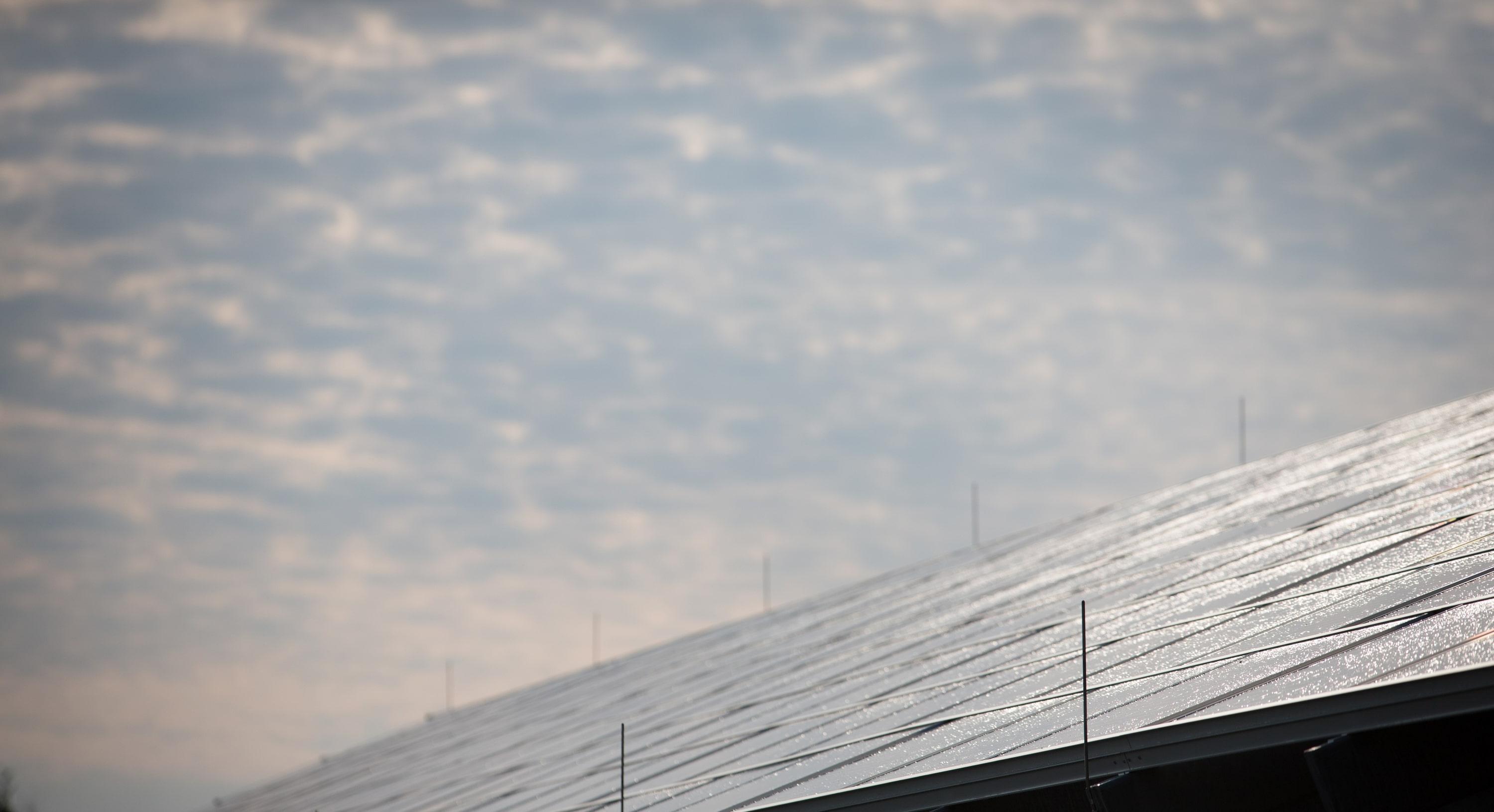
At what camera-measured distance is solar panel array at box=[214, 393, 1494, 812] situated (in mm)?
12102

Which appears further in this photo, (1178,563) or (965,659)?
(1178,563)

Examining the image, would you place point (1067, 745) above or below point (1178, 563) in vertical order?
below

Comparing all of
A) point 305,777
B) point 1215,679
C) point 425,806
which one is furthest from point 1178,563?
point 305,777

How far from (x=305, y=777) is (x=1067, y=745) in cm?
3661

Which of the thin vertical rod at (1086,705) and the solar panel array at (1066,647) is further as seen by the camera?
the solar panel array at (1066,647)

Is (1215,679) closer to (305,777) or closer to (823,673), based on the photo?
(823,673)

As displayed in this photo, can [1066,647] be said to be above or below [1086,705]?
above

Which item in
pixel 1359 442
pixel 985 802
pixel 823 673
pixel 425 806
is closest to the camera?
pixel 985 802

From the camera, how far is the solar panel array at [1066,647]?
12102mm

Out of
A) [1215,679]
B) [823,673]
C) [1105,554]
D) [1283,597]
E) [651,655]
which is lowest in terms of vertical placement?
[1215,679]

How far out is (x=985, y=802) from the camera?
1227cm

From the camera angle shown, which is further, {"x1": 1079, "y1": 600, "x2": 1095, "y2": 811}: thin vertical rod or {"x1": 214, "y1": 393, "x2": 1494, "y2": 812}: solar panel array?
{"x1": 214, "y1": 393, "x2": 1494, "y2": 812}: solar panel array

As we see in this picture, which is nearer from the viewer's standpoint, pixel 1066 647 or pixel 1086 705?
pixel 1086 705

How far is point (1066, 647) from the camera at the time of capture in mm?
16344
